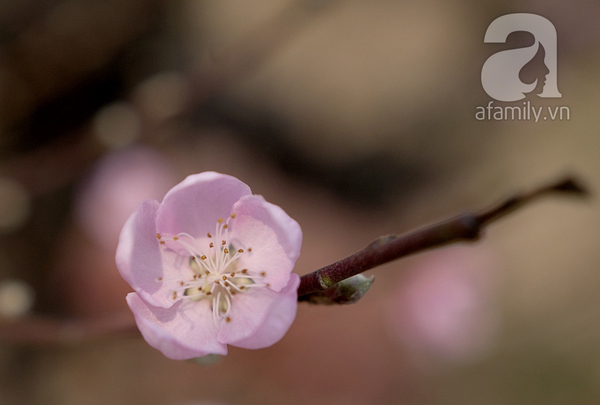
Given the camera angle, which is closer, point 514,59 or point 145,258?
point 145,258

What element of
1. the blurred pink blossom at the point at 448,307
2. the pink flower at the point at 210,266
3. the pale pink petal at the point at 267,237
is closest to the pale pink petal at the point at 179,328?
the pink flower at the point at 210,266

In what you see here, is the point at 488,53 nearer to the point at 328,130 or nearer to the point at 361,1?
the point at 361,1

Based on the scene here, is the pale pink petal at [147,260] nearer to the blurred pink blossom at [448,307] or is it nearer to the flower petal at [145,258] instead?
the flower petal at [145,258]

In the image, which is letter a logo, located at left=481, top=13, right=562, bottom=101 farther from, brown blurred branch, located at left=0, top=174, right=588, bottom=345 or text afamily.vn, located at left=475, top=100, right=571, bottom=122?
brown blurred branch, located at left=0, top=174, right=588, bottom=345

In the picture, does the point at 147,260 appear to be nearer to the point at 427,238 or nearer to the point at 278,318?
the point at 278,318

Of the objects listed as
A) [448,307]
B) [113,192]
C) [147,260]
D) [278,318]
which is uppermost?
[113,192]

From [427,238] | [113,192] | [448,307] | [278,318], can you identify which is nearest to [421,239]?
[427,238]
